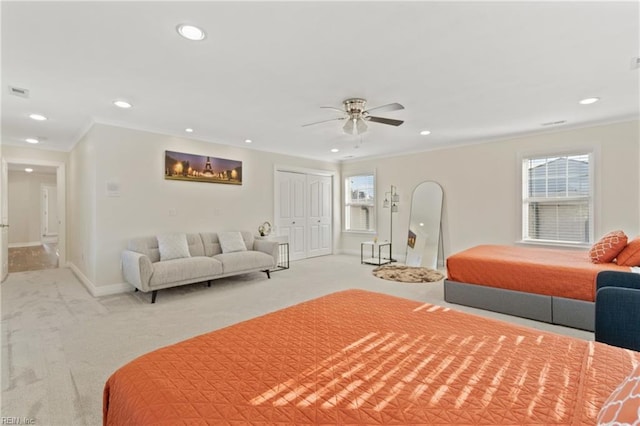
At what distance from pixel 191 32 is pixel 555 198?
17.9 ft

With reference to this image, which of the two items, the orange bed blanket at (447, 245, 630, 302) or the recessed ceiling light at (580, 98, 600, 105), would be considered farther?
the recessed ceiling light at (580, 98, 600, 105)

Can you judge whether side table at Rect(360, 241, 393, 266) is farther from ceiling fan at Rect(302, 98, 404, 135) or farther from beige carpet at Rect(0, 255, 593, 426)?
ceiling fan at Rect(302, 98, 404, 135)

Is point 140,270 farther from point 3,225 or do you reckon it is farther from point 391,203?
point 391,203

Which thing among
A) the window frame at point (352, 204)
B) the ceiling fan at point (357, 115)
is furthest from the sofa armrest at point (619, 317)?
the window frame at point (352, 204)

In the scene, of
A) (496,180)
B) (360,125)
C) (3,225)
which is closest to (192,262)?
(360,125)

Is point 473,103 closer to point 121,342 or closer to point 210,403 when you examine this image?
point 210,403

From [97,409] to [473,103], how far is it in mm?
4370

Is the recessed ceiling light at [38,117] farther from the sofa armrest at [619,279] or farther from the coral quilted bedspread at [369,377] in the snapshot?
the sofa armrest at [619,279]

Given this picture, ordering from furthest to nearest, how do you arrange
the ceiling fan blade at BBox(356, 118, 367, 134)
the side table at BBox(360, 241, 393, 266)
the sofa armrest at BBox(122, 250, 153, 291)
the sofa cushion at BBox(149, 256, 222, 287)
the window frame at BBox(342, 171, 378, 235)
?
the window frame at BBox(342, 171, 378, 235), the side table at BBox(360, 241, 393, 266), the sofa cushion at BBox(149, 256, 222, 287), the sofa armrest at BBox(122, 250, 153, 291), the ceiling fan blade at BBox(356, 118, 367, 134)

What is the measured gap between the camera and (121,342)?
2.75 m

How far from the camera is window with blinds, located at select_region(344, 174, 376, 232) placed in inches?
294

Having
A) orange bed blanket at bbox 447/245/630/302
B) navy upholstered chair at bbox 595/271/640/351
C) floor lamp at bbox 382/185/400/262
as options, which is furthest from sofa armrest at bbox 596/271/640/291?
floor lamp at bbox 382/185/400/262

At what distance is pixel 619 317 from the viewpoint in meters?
1.74

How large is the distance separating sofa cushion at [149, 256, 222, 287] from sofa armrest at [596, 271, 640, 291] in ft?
13.8
